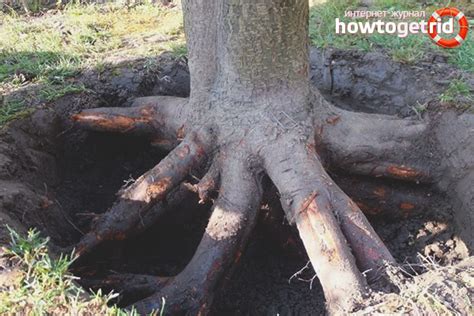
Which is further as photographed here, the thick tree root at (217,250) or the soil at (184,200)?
the soil at (184,200)

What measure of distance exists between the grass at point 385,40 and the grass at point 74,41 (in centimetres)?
106

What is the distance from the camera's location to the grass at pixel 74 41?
11.7 ft

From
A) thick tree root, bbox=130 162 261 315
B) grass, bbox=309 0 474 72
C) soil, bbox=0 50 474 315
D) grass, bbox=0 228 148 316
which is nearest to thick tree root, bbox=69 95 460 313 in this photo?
thick tree root, bbox=130 162 261 315

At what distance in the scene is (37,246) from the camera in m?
1.96

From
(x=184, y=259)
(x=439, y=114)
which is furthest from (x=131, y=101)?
(x=439, y=114)

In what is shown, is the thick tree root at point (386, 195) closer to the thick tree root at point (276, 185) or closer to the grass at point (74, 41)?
the thick tree root at point (276, 185)

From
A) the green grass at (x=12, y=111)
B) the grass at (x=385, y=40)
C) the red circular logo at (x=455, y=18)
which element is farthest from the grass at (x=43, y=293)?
the red circular logo at (x=455, y=18)

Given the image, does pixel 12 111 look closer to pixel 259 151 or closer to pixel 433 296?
pixel 259 151

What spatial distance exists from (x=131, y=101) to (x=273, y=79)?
3.91 feet

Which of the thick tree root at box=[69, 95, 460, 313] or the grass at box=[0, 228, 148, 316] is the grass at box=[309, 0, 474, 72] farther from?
the grass at box=[0, 228, 148, 316]

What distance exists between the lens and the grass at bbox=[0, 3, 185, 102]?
3568mm

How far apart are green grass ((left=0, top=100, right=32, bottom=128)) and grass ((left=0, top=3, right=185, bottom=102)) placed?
16 centimetres

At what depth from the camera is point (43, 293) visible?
1.77 meters

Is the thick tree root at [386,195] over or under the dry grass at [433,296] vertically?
under
